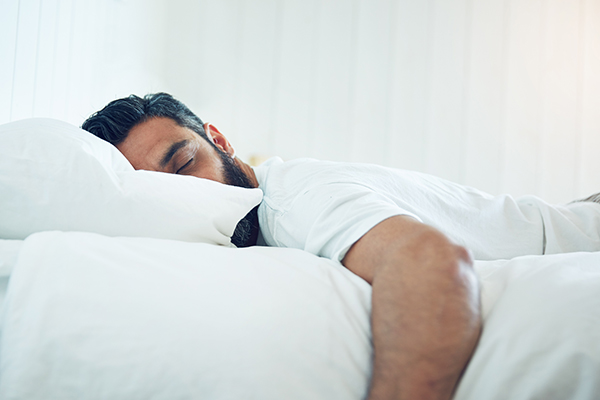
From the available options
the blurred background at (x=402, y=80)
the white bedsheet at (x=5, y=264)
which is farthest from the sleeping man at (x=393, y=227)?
the blurred background at (x=402, y=80)

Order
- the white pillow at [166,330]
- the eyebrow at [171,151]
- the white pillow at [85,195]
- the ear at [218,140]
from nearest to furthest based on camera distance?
the white pillow at [166,330]
the white pillow at [85,195]
the eyebrow at [171,151]
the ear at [218,140]

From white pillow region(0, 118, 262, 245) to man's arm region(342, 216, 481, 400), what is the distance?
34cm

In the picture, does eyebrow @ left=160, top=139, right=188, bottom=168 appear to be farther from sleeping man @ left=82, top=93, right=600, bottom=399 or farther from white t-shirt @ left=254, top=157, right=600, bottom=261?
white t-shirt @ left=254, top=157, right=600, bottom=261

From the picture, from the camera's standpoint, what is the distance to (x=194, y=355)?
15.7 inches

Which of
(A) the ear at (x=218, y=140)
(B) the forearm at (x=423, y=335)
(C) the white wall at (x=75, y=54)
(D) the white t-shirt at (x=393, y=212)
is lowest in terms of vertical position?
(B) the forearm at (x=423, y=335)

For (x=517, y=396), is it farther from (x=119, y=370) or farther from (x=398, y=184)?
(x=398, y=184)

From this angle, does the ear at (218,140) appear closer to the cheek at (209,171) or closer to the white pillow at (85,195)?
the cheek at (209,171)

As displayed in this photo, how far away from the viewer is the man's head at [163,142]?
105 cm

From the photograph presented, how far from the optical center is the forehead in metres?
1.04

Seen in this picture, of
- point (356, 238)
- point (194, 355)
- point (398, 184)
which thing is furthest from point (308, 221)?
point (194, 355)

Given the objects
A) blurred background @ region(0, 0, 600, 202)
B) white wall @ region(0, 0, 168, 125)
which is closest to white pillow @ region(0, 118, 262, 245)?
white wall @ region(0, 0, 168, 125)

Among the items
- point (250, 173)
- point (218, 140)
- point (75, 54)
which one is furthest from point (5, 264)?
point (75, 54)

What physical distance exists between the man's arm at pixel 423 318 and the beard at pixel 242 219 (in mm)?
453

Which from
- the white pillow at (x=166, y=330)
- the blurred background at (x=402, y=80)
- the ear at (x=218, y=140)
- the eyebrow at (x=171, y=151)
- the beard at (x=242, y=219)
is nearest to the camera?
the white pillow at (x=166, y=330)
